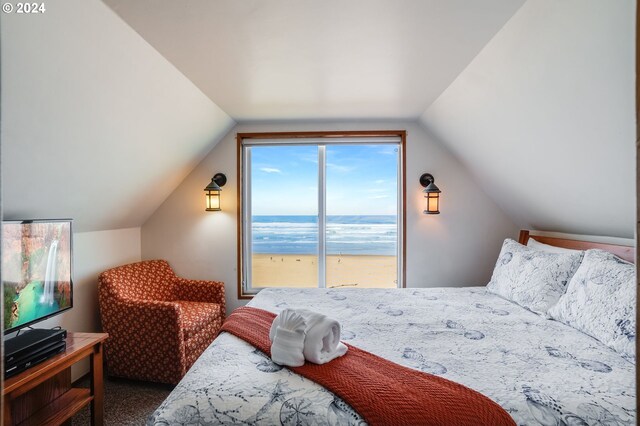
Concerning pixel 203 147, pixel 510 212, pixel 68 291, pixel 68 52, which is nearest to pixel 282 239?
pixel 203 147

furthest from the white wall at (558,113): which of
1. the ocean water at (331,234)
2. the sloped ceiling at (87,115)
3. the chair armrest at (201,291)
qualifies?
the chair armrest at (201,291)

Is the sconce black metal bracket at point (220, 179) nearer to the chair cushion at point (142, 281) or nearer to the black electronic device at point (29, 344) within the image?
the chair cushion at point (142, 281)

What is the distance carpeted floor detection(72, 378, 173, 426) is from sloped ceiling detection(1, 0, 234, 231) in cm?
132

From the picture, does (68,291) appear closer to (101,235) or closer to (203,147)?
(101,235)

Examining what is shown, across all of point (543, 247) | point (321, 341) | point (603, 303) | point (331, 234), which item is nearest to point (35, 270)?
point (321, 341)

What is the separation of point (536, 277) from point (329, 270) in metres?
2.07

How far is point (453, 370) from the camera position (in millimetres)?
1484

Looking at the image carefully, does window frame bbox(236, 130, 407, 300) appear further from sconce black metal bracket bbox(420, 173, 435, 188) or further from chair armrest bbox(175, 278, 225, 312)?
chair armrest bbox(175, 278, 225, 312)

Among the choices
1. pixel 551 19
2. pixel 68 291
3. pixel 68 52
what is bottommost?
pixel 68 291

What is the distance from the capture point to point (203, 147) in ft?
11.4

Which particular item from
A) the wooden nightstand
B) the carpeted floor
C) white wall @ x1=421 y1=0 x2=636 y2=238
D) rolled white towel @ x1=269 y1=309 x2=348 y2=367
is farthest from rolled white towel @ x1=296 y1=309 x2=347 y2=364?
white wall @ x1=421 y1=0 x2=636 y2=238

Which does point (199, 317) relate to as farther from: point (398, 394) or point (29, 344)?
point (398, 394)

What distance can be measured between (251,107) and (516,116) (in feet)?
7.04

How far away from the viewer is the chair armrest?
10.9 ft
